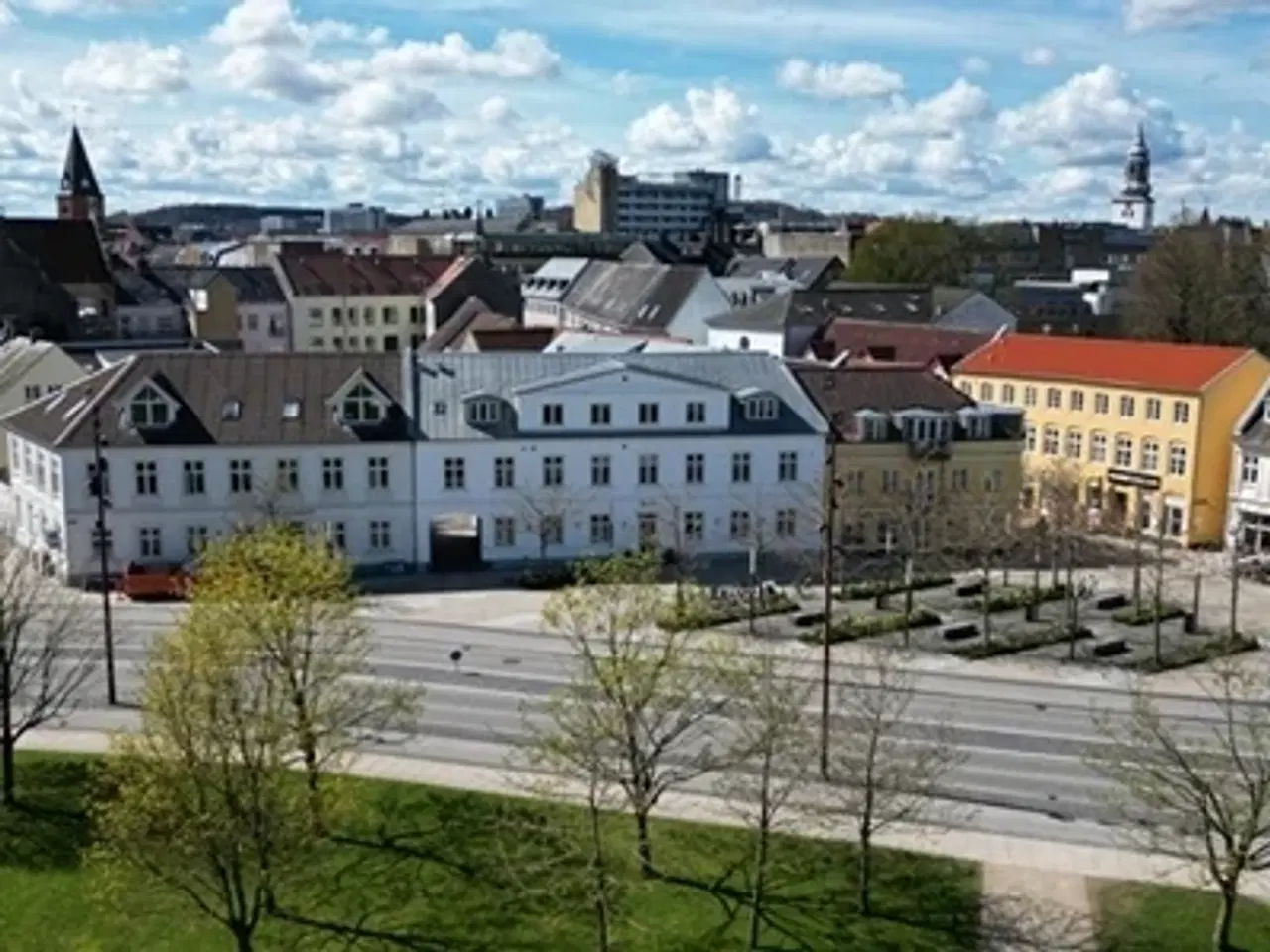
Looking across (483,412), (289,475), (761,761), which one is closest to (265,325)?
(289,475)

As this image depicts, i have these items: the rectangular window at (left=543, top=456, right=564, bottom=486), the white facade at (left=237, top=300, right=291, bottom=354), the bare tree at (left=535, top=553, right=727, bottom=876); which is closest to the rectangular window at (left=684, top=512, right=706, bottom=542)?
the rectangular window at (left=543, top=456, right=564, bottom=486)

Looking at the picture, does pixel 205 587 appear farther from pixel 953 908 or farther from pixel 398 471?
pixel 398 471

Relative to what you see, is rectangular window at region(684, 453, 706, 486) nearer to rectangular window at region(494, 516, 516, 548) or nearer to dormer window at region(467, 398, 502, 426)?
rectangular window at region(494, 516, 516, 548)

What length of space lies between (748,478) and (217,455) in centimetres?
2060

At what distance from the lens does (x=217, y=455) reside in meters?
52.7

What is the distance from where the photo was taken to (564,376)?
55.7m

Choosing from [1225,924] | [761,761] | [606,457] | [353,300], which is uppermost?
[353,300]

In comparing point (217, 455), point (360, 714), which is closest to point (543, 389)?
point (217, 455)

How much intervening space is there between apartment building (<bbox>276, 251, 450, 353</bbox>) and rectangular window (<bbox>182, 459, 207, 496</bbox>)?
187 ft

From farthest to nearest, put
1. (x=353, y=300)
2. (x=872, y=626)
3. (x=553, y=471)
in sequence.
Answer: (x=353, y=300) → (x=553, y=471) → (x=872, y=626)

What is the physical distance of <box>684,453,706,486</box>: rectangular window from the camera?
185 ft

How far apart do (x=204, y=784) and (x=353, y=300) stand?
91.4 metres

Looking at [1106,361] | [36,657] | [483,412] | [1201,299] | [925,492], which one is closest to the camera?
[36,657]

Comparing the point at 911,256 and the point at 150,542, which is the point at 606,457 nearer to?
the point at 150,542
